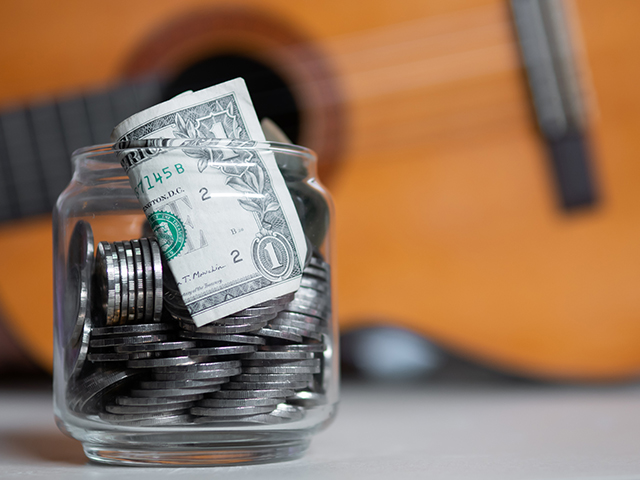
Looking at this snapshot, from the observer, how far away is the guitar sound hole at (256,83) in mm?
991

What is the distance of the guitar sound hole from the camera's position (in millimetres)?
991

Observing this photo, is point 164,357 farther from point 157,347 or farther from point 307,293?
point 307,293

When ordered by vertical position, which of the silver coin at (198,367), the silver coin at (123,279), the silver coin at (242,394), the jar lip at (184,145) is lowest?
the silver coin at (242,394)

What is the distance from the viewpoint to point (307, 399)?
1.50ft

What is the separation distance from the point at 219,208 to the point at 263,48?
26.5 inches

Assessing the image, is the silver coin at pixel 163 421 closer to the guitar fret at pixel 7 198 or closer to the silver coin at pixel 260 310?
the silver coin at pixel 260 310

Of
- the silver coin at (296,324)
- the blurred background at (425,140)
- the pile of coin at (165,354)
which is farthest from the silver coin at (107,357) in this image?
the blurred background at (425,140)

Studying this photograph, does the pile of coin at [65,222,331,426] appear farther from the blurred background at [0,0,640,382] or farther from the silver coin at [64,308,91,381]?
the blurred background at [0,0,640,382]

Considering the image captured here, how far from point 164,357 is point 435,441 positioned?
0.94ft

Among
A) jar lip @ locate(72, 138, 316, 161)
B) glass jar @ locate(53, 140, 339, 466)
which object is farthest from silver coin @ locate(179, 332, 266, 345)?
jar lip @ locate(72, 138, 316, 161)

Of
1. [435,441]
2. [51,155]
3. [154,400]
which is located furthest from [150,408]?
[51,155]

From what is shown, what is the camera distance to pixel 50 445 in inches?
20.7

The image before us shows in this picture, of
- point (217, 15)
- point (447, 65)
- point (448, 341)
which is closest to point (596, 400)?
point (448, 341)

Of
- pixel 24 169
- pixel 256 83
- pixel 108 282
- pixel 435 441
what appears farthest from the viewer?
pixel 256 83
